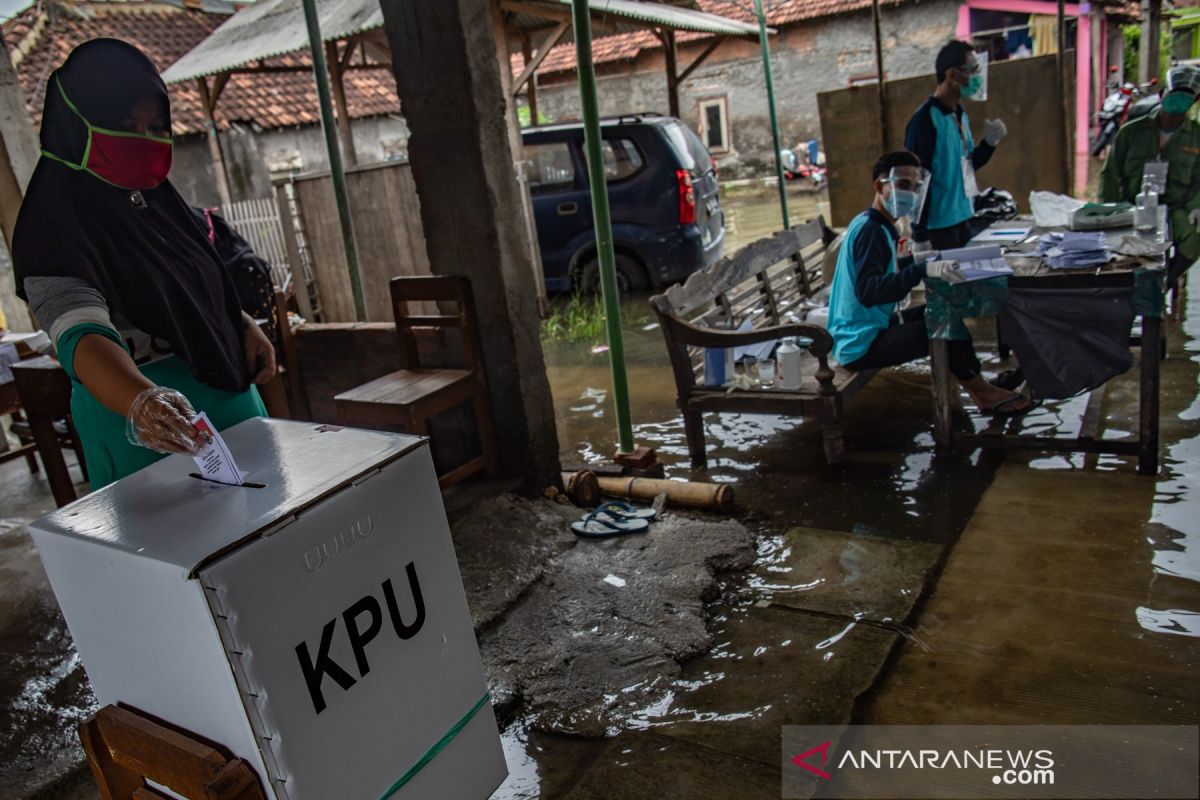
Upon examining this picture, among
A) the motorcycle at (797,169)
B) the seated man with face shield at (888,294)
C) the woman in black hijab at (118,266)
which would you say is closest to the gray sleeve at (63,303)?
the woman in black hijab at (118,266)

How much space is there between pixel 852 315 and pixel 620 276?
476cm

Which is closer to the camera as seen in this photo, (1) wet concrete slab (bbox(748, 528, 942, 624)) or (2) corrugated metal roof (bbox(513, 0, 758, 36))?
(1) wet concrete slab (bbox(748, 528, 942, 624))

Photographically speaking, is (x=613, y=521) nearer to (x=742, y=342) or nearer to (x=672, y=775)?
(x=742, y=342)

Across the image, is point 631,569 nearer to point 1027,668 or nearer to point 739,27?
point 1027,668

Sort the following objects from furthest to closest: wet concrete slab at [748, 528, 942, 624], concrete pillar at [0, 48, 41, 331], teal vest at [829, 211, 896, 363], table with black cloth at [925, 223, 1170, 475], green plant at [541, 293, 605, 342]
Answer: green plant at [541, 293, 605, 342] → concrete pillar at [0, 48, 41, 331] → teal vest at [829, 211, 896, 363] → table with black cloth at [925, 223, 1170, 475] → wet concrete slab at [748, 528, 942, 624]

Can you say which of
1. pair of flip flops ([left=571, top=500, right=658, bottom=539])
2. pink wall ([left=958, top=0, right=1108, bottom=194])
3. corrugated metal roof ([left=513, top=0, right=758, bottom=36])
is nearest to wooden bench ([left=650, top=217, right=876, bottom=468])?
pair of flip flops ([left=571, top=500, right=658, bottom=539])

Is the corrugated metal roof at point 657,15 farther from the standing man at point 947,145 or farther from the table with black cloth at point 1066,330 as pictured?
the table with black cloth at point 1066,330

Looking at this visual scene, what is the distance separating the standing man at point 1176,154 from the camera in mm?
5598

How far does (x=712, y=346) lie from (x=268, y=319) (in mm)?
2395

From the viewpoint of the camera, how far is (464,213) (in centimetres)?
404

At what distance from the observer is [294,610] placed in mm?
1459

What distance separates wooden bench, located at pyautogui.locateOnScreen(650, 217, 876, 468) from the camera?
430cm

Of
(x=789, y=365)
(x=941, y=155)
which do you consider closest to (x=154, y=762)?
(x=789, y=365)

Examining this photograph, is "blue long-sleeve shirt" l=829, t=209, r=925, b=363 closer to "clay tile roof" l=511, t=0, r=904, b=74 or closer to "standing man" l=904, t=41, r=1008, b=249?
"standing man" l=904, t=41, r=1008, b=249
